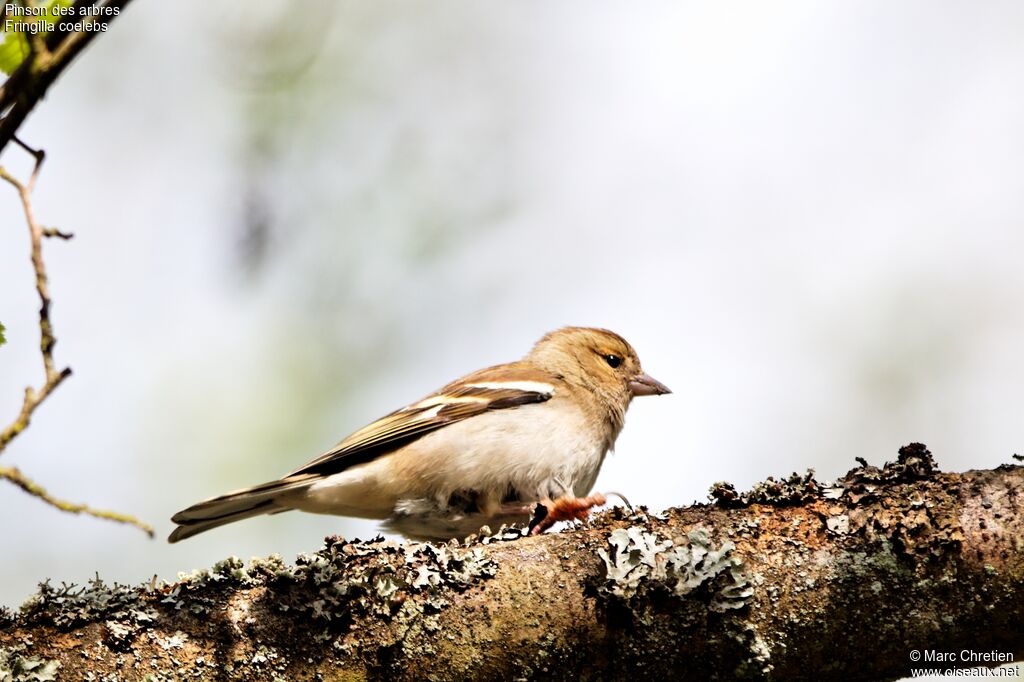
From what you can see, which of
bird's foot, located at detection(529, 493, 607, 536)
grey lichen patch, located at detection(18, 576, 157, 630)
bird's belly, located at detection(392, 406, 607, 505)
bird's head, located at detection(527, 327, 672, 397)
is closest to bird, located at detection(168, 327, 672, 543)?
bird's belly, located at detection(392, 406, 607, 505)

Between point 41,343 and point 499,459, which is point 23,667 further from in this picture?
point 499,459

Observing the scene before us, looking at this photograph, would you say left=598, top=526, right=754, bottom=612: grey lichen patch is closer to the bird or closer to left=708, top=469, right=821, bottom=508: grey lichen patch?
left=708, top=469, right=821, bottom=508: grey lichen patch

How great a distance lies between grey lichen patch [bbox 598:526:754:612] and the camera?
3.29m

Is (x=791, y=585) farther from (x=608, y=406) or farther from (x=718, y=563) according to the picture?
(x=608, y=406)

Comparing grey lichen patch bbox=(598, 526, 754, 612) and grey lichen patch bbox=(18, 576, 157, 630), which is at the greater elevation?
grey lichen patch bbox=(598, 526, 754, 612)

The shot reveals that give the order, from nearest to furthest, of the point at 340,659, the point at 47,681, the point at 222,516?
the point at 47,681
the point at 340,659
the point at 222,516

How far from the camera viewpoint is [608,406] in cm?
692

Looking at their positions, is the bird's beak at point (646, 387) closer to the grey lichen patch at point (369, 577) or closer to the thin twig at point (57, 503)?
the grey lichen patch at point (369, 577)

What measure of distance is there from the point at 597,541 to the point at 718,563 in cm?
46

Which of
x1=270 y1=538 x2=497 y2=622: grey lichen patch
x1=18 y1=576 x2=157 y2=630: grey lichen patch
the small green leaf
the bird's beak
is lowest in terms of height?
x1=18 y1=576 x2=157 y2=630: grey lichen patch

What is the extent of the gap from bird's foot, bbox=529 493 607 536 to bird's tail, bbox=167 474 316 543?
166cm

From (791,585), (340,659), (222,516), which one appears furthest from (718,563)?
(222,516)

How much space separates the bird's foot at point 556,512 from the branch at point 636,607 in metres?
1.20

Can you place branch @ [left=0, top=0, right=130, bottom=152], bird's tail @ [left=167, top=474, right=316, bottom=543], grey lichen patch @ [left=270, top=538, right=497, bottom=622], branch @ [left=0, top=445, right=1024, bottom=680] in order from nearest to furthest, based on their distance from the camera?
branch @ [left=0, top=0, right=130, bottom=152]
branch @ [left=0, top=445, right=1024, bottom=680]
grey lichen patch @ [left=270, top=538, right=497, bottom=622]
bird's tail @ [left=167, top=474, right=316, bottom=543]
